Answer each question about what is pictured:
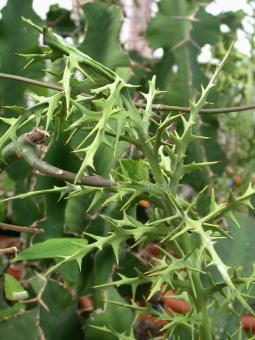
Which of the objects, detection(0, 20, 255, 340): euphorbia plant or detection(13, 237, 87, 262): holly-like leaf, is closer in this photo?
detection(0, 20, 255, 340): euphorbia plant

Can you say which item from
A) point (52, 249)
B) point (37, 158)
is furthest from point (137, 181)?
point (52, 249)

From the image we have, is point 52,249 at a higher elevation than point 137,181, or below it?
below

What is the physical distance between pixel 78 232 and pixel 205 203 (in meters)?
0.18

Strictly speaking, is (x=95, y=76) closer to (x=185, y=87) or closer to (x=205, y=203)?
(x=205, y=203)

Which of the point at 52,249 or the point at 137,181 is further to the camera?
the point at 52,249

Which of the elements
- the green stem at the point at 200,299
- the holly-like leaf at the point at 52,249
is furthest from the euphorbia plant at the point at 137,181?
the holly-like leaf at the point at 52,249

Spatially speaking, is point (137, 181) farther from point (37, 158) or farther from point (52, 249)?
point (52, 249)

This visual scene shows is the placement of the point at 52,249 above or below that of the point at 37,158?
below

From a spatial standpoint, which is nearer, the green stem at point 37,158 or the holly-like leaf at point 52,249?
the green stem at point 37,158

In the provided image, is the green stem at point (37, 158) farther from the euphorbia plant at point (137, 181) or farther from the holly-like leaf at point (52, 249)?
the holly-like leaf at point (52, 249)

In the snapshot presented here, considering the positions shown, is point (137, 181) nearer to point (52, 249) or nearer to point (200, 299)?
point (200, 299)

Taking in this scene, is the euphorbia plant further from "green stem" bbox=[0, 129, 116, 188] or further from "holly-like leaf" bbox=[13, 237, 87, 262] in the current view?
"holly-like leaf" bbox=[13, 237, 87, 262]

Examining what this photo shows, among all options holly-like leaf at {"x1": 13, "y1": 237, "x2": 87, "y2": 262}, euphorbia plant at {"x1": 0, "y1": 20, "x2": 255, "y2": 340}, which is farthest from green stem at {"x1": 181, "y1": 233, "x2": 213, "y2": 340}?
holly-like leaf at {"x1": 13, "y1": 237, "x2": 87, "y2": 262}

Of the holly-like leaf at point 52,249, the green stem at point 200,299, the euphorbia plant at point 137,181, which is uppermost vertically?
the euphorbia plant at point 137,181
